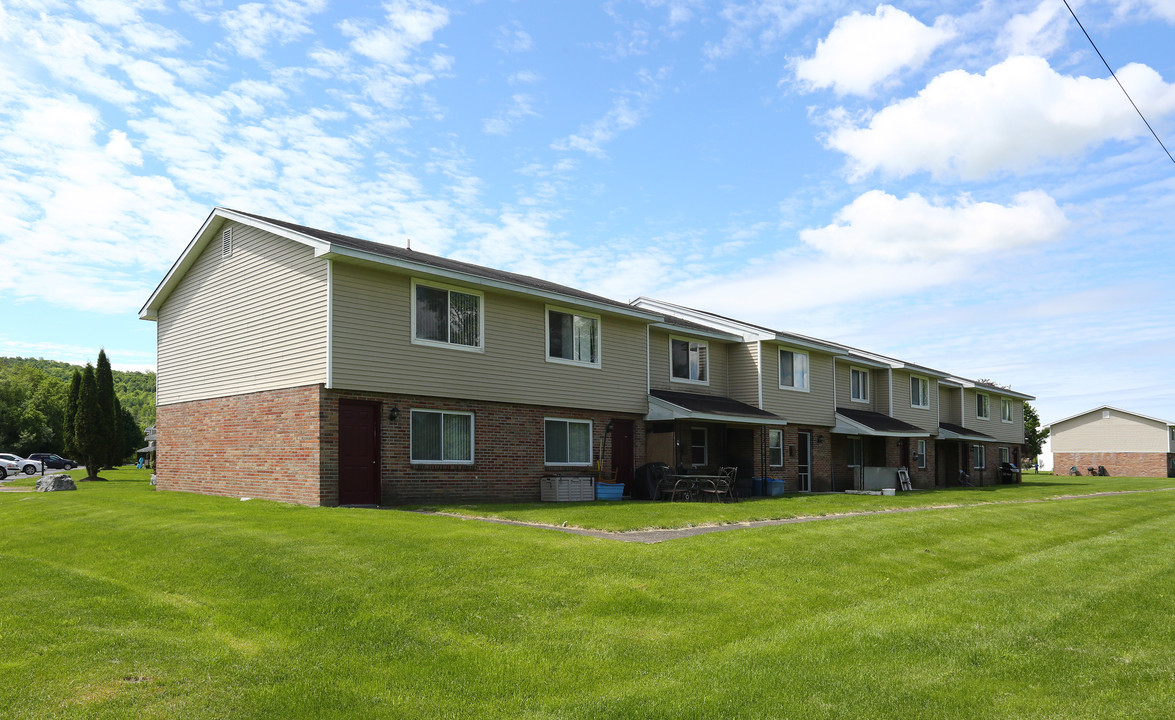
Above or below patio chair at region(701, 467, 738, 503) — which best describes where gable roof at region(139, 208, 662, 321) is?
above

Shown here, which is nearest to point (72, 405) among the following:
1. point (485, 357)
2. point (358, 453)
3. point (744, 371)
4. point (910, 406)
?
point (358, 453)

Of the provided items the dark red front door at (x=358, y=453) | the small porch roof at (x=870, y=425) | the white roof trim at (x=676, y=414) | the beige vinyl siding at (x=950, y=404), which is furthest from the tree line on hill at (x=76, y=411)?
the beige vinyl siding at (x=950, y=404)

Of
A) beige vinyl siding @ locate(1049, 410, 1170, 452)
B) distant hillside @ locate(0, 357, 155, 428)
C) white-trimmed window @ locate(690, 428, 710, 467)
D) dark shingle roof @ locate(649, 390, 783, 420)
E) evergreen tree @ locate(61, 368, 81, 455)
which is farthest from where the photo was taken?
distant hillside @ locate(0, 357, 155, 428)

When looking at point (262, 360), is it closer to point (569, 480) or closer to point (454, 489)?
point (454, 489)

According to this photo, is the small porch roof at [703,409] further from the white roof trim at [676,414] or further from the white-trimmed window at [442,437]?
the white-trimmed window at [442,437]

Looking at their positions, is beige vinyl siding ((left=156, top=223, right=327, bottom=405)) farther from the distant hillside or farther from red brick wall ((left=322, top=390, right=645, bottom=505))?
the distant hillside

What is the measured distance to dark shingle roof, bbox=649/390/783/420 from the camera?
24.2 metres

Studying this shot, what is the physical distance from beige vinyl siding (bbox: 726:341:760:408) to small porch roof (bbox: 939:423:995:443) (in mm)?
15257

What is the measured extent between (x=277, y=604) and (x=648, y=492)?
15.2 meters

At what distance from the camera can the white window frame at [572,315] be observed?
2112 centimetres

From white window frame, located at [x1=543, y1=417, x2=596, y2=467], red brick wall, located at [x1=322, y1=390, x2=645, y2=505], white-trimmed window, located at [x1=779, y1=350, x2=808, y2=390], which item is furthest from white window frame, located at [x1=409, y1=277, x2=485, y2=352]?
white-trimmed window, located at [x1=779, y1=350, x2=808, y2=390]

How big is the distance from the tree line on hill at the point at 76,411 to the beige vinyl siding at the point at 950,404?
41.8 meters

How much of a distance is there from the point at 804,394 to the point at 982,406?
2334 centimetres

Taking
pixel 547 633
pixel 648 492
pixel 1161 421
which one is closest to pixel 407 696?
pixel 547 633
